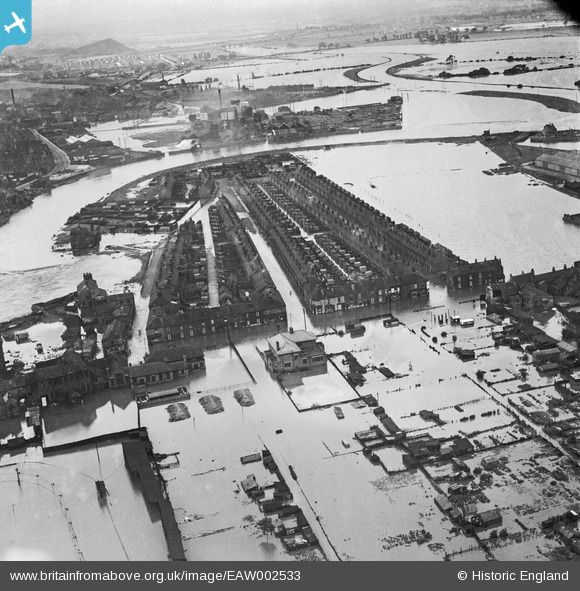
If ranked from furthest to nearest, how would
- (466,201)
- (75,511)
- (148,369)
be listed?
(466,201)
(148,369)
(75,511)

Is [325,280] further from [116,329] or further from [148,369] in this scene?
[148,369]

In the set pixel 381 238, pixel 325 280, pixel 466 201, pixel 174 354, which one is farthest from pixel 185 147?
pixel 174 354

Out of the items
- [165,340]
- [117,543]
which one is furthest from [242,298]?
[117,543]

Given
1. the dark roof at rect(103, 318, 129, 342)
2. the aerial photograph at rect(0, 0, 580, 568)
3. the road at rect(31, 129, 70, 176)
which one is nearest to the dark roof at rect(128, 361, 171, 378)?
the aerial photograph at rect(0, 0, 580, 568)

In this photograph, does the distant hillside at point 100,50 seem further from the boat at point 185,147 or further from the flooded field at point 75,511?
the flooded field at point 75,511

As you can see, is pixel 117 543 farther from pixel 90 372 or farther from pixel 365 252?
pixel 365 252

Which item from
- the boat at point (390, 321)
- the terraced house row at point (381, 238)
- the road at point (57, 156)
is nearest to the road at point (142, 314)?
the boat at point (390, 321)
